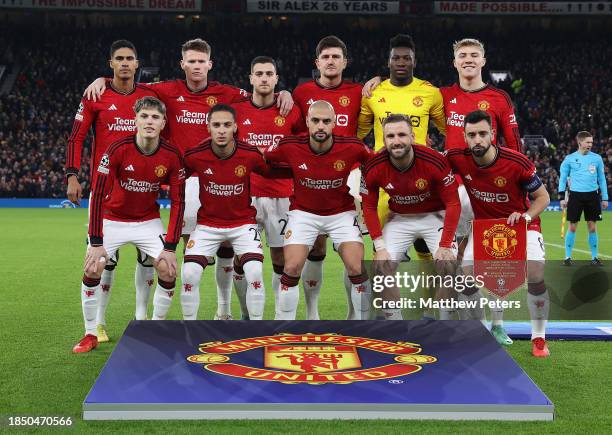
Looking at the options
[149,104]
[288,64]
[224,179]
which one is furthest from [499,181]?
[288,64]

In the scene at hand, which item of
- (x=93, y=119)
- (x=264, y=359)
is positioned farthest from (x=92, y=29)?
(x=264, y=359)

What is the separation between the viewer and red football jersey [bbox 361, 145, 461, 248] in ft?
19.9

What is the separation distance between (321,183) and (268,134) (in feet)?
2.45

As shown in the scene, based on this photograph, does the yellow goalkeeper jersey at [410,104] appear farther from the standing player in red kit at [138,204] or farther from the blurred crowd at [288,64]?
the blurred crowd at [288,64]

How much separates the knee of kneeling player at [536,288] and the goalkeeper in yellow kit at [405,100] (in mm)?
732

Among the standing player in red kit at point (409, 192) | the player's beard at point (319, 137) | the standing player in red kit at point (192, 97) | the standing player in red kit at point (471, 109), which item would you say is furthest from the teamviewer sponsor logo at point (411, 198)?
the standing player in red kit at point (192, 97)

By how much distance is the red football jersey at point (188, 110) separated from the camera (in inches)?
265

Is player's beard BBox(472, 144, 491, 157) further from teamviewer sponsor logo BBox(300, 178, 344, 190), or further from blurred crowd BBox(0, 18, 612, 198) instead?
blurred crowd BBox(0, 18, 612, 198)

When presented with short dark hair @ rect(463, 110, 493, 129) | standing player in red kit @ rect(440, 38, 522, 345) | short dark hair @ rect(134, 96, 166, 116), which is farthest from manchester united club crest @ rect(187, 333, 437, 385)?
short dark hair @ rect(134, 96, 166, 116)

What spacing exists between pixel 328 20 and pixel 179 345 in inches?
1324

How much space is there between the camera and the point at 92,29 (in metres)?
36.7

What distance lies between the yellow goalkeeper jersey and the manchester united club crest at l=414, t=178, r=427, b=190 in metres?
0.63

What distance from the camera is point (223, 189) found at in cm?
619

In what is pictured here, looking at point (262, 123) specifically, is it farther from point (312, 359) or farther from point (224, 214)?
point (312, 359)
